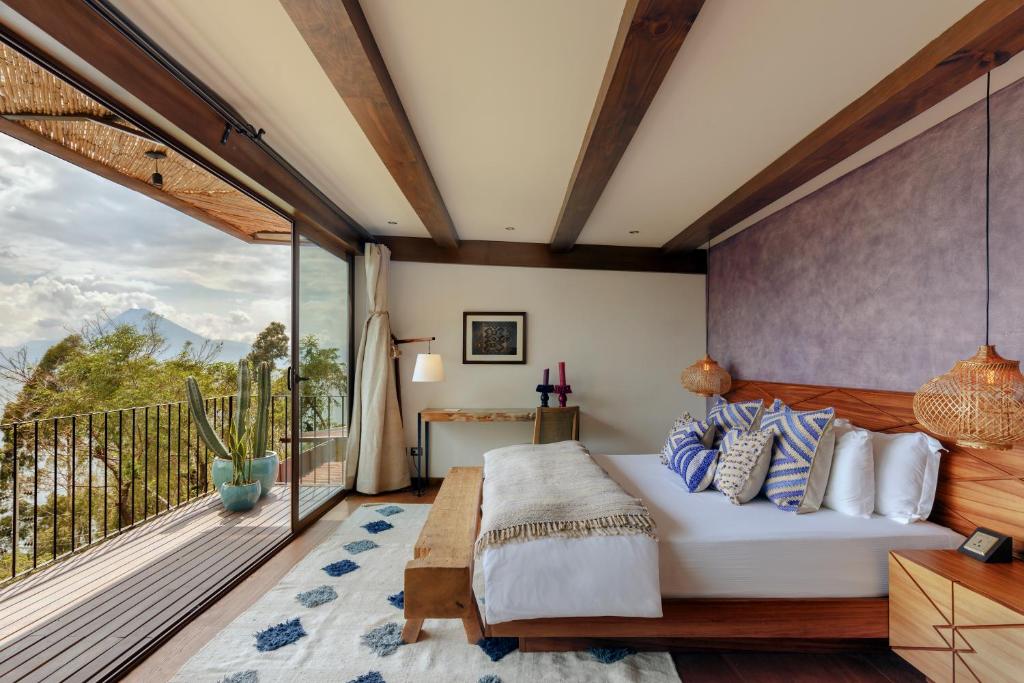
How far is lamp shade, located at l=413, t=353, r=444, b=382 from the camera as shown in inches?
147

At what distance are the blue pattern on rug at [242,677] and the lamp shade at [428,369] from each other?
2.25m

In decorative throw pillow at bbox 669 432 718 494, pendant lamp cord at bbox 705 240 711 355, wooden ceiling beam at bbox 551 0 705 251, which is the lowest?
decorative throw pillow at bbox 669 432 718 494

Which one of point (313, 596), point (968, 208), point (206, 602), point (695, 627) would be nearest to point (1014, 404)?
point (968, 208)

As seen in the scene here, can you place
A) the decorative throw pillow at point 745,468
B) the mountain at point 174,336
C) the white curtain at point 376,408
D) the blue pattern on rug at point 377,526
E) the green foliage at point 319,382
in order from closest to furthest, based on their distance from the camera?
the decorative throw pillow at point 745,468 → the blue pattern on rug at point 377,526 → the green foliage at point 319,382 → the white curtain at point 376,408 → the mountain at point 174,336

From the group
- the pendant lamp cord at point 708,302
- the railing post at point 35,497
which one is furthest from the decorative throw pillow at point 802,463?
the railing post at point 35,497

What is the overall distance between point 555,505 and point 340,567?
1.50 m

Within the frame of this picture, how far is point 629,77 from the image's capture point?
1604 millimetres

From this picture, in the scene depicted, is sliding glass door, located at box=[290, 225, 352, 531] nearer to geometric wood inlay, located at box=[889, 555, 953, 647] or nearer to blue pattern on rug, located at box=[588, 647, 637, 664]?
blue pattern on rug, located at box=[588, 647, 637, 664]

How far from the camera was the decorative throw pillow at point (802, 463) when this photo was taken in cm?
203

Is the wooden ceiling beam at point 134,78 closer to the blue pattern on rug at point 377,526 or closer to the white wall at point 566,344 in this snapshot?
the white wall at point 566,344

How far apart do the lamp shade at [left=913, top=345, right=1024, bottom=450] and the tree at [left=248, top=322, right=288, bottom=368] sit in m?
5.66

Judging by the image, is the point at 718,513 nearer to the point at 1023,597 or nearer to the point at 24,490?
the point at 1023,597

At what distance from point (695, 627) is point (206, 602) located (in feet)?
7.67

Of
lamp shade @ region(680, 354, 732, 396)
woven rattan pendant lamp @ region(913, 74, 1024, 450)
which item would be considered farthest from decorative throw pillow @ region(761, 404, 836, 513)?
lamp shade @ region(680, 354, 732, 396)
